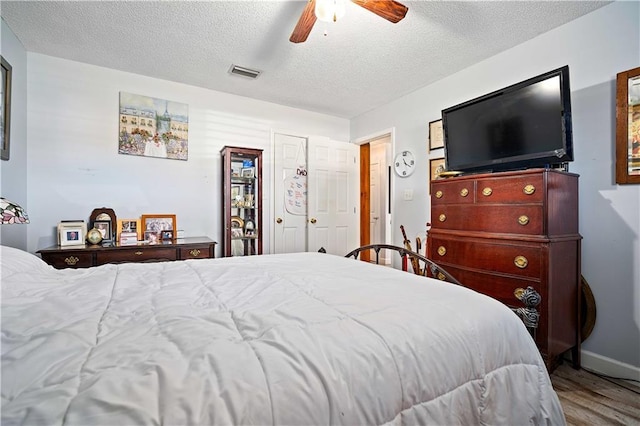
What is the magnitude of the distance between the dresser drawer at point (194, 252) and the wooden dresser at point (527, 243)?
2387mm

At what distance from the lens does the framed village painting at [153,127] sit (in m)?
3.17

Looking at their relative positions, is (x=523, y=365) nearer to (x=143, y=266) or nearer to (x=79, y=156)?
(x=143, y=266)

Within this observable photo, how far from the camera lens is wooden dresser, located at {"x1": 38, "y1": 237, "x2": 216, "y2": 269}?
2.52 metres

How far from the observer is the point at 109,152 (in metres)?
3.12

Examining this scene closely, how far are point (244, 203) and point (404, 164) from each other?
207 cm

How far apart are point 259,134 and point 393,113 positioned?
1.82 meters

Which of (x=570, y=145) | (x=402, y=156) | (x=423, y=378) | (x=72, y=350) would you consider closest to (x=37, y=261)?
(x=72, y=350)

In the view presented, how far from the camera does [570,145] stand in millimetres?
1977

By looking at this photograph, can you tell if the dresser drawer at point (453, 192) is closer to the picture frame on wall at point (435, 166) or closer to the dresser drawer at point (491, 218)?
the dresser drawer at point (491, 218)

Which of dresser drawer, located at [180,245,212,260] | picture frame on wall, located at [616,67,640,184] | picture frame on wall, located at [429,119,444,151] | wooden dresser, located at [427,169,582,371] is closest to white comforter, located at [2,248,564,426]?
wooden dresser, located at [427,169,582,371]

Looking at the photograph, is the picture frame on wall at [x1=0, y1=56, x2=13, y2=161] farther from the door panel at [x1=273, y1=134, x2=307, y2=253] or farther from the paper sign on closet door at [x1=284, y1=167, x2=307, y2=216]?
the paper sign on closet door at [x1=284, y1=167, x2=307, y2=216]

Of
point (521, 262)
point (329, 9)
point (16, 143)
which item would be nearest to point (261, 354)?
point (329, 9)

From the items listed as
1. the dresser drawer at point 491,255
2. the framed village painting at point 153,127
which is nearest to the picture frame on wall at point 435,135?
the dresser drawer at point 491,255

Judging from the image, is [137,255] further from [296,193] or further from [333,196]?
[333,196]
